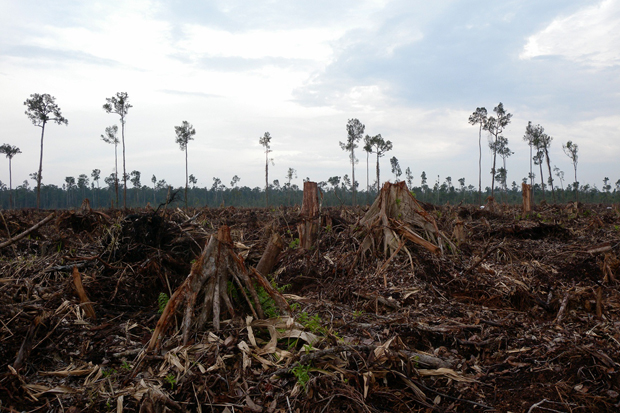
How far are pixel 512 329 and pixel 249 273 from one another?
8.65 ft

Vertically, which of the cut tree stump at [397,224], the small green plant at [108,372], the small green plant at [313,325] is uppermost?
the cut tree stump at [397,224]

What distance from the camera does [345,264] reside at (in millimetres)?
6160

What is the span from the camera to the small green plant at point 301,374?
2.76m

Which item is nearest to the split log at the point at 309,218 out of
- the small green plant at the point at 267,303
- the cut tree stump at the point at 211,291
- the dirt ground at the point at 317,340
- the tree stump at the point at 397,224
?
the tree stump at the point at 397,224

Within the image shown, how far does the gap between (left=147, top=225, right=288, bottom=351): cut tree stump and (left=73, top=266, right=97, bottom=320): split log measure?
1.00 metres

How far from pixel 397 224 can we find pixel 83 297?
4471 millimetres

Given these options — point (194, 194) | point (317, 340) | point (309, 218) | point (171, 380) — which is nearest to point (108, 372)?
point (171, 380)

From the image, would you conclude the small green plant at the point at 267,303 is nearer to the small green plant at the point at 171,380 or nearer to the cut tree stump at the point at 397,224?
the small green plant at the point at 171,380

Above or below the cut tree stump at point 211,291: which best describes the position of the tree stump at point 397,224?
above

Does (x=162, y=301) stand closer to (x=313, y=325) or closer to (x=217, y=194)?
(x=313, y=325)

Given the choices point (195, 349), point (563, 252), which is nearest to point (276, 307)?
point (195, 349)

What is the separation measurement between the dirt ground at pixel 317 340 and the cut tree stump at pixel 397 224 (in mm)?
307

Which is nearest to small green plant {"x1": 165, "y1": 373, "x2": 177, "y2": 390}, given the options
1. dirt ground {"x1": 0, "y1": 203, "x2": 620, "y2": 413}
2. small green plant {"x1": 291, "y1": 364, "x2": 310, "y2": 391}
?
dirt ground {"x1": 0, "y1": 203, "x2": 620, "y2": 413}

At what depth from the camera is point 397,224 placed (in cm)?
641
